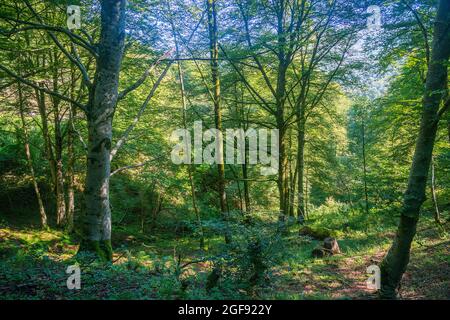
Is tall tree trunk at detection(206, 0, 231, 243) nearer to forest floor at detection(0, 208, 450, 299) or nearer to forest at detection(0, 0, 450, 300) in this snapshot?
forest at detection(0, 0, 450, 300)

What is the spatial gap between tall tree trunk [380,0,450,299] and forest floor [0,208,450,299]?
0.66 metres

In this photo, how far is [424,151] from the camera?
4.72m

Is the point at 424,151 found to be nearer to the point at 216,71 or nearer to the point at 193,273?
the point at 193,273

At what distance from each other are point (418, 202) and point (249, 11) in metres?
7.11

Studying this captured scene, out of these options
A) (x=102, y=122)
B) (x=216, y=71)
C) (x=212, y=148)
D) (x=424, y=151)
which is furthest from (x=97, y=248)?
(x=212, y=148)

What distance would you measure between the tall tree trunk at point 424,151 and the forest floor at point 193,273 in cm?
66

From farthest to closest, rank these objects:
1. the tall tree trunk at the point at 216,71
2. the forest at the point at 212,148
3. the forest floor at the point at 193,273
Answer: the tall tree trunk at the point at 216,71 < the forest at the point at 212,148 < the forest floor at the point at 193,273

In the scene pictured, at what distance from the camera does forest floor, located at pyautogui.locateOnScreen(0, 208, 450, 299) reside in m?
3.73

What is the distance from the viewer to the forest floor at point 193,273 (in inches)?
147

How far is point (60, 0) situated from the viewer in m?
5.10

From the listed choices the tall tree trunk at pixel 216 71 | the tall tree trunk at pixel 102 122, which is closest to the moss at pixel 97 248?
the tall tree trunk at pixel 102 122

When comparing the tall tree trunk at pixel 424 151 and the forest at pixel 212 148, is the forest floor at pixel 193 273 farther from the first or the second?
the tall tree trunk at pixel 424 151
